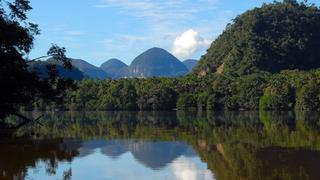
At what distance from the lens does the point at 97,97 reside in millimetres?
169500

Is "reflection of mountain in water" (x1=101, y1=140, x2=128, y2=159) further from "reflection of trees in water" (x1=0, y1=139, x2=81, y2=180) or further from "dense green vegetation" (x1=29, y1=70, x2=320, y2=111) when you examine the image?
"dense green vegetation" (x1=29, y1=70, x2=320, y2=111)

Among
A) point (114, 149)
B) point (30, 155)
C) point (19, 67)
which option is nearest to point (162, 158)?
point (114, 149)

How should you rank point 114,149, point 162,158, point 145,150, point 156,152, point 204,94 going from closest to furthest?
1. point 162,158
2. point 156,152
3. point 145,150
4. point 114,149
5. point 204,94

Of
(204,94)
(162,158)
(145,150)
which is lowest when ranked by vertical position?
(162,158)

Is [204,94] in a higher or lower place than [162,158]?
higher

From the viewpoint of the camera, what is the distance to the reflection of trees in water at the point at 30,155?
76.9 ft

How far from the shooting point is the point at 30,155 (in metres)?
29.0

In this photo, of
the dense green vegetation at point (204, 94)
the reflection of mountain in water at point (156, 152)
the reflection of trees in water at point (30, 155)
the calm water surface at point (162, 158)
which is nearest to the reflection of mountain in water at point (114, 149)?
the calm water surface at point (162, 158)

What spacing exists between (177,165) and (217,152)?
585cm

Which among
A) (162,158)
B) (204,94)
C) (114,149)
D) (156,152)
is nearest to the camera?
(162,158)

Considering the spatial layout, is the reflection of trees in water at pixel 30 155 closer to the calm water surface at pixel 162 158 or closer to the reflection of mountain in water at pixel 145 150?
the calm water surface at pixel 162 158

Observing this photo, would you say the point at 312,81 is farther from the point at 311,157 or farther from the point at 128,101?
the point at 311,157

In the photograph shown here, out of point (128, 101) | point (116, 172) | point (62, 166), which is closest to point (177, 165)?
point (116, 172)

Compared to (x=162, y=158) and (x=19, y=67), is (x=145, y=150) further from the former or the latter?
(x=19, y=67)
